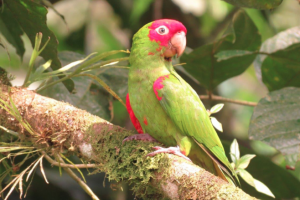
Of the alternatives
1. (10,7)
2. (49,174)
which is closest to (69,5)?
(49,174)

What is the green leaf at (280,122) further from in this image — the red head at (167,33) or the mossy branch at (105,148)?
the mossy branch at (105,148)

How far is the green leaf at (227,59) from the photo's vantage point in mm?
2629

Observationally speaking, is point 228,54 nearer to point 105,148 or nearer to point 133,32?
point 105,148

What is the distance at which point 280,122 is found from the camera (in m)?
2.28

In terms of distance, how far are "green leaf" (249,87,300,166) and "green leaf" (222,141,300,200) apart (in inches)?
13.9

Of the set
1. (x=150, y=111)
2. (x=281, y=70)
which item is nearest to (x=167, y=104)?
(x=150, y=111)

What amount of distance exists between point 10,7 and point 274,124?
6.00 ft

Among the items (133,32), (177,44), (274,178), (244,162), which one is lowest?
(274,178)

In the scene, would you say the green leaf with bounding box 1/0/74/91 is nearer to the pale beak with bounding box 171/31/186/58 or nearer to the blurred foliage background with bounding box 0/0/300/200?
the blurred foliage background with bounding box 0/0/300/200

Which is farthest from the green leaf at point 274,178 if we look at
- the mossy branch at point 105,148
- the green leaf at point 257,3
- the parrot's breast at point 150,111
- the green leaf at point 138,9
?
the green leaf at point 138,9

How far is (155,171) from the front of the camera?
146 cm

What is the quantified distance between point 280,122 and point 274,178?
1.78 ft

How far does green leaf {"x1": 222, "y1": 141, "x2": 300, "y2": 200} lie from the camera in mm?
2555

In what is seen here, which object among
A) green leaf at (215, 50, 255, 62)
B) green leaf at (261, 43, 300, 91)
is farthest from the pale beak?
green leaf at (261, 43, 300, 91)
